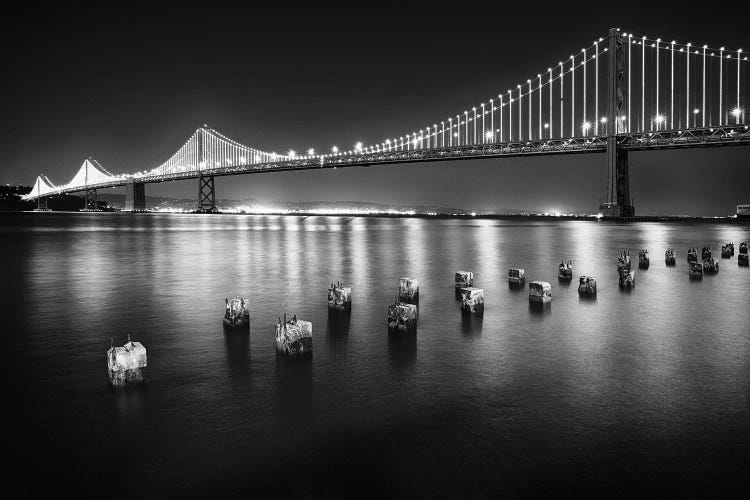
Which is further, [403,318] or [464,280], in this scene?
[464,280]

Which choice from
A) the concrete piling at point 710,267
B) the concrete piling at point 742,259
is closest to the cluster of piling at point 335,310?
the concrete piling at point 710,267

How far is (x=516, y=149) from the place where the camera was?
205 feet

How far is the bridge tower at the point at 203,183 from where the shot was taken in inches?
3740

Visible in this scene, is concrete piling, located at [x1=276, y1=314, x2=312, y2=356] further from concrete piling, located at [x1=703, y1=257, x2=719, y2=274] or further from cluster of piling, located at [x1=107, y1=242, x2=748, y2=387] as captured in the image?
concrete piling, located at [x1=703, y1=257, x2=719, y2=274]

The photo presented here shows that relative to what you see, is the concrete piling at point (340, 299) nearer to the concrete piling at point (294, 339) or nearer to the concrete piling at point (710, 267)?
the concrete piling at point (294, 339)

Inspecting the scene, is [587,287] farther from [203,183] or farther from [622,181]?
[203,183]

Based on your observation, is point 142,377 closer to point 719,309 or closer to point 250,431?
point 250,431

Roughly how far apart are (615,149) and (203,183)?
69256 mm

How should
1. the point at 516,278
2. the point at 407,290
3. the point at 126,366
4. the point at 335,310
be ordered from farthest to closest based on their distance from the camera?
the point at 516,278, the point at 407,290, the point at 335,310, the point at 126,366

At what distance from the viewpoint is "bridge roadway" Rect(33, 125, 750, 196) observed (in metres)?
51.1

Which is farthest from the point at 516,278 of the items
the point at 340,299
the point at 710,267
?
the point at 710,267

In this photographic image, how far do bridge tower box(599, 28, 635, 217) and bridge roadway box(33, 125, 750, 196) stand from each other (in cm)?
131

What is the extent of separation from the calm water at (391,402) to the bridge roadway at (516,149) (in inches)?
2028

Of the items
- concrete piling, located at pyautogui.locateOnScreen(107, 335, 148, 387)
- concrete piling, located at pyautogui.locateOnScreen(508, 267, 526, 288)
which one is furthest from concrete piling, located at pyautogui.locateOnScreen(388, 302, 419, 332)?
concrete piling, located at pyautogui.locateOnScreen(508, 267, 526, 288)
